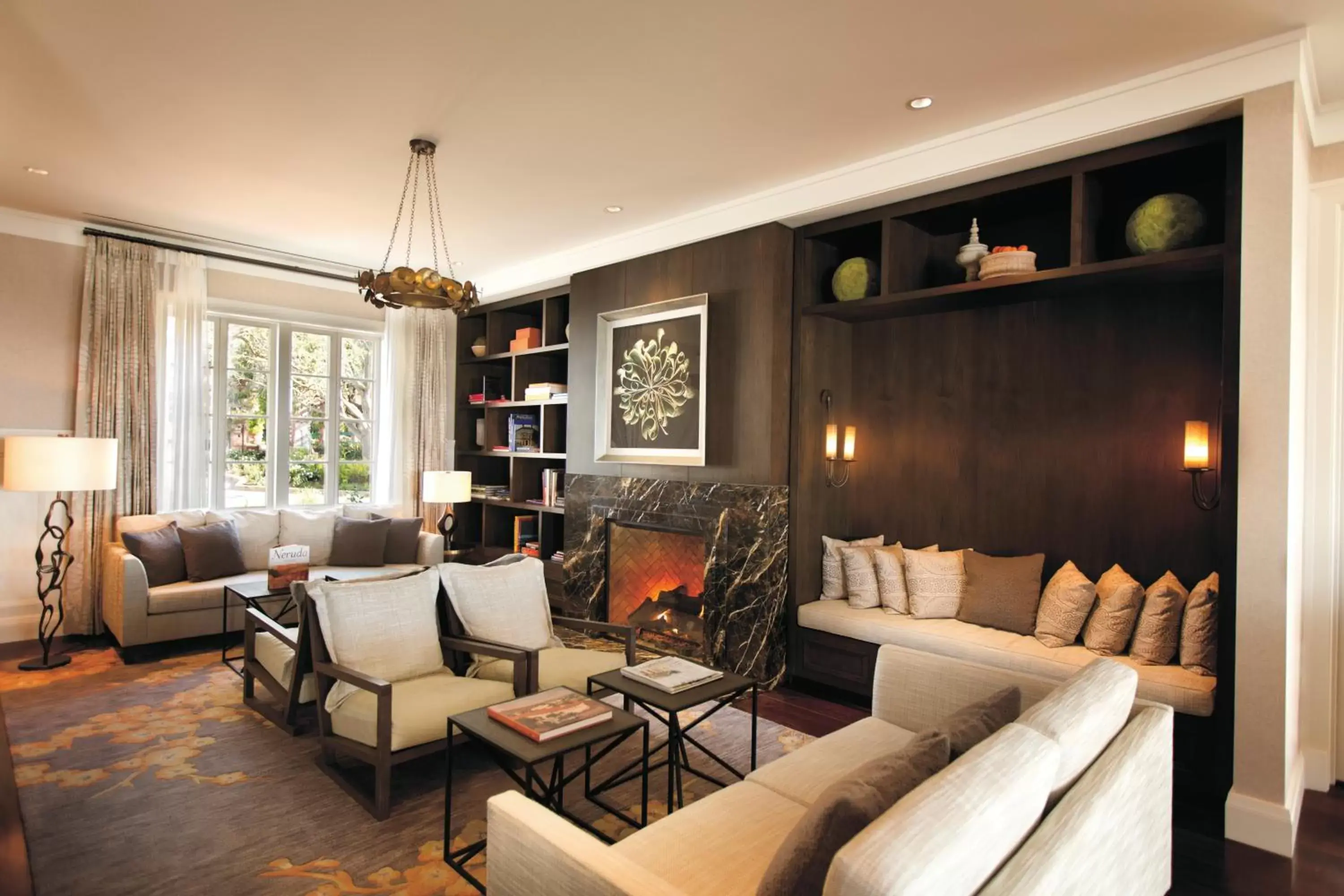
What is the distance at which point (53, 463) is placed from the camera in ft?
13.3

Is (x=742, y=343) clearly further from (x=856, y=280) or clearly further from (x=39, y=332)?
(x=39, y=332)

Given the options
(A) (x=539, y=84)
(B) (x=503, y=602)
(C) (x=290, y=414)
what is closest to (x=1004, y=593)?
(B) (x=503, y=602)

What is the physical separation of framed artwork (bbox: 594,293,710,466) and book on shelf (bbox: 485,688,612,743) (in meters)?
2.04

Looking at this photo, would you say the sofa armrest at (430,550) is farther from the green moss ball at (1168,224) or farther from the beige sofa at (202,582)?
the green moss ball at (1168,224)

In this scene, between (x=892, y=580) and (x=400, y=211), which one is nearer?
(x=892, y=580)

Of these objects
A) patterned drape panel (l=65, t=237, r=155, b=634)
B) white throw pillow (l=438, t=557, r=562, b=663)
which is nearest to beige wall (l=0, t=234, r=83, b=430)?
patterned drape panel (l=65, t=237, r=155, b=634)

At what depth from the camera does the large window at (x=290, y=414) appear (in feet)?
18.5

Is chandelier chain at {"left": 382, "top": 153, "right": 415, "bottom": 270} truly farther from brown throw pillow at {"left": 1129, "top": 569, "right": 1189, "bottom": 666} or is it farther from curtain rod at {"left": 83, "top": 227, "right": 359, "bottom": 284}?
brown throw pillow at {"left": 1129, "top": 569, "right": 1189, "bottom": 666}

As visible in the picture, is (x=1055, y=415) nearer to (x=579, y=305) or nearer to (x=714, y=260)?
(x=714, y=260)

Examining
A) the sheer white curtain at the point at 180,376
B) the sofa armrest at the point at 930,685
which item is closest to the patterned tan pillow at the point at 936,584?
the sofa armrest at the point at 930,685

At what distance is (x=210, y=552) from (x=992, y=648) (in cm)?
483

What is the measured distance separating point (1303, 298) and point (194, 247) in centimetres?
664

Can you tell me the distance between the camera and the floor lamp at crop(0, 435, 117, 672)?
402 centimetres

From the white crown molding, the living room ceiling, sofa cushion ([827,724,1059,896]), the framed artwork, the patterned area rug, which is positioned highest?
the living room ceiling
